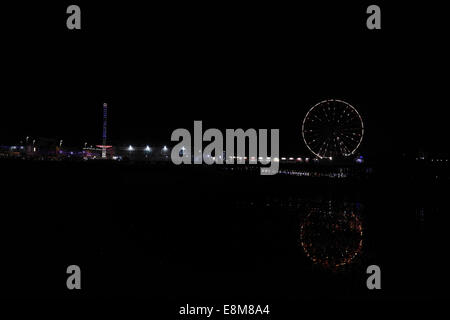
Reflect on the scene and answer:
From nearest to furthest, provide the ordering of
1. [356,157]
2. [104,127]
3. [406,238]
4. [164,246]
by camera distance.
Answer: [164,246]
[406,238]
[356,157]
[104,127]

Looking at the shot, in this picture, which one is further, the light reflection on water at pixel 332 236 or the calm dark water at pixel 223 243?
the light reflection on water at pixel 332 236

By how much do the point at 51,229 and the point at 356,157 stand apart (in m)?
39.5

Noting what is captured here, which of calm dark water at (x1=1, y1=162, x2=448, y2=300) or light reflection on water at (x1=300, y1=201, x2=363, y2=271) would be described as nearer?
calm dark water at (x1=1, y1=162, x2=448, y2=300)

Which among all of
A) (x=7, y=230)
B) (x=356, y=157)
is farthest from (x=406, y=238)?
(x=356, y=157)

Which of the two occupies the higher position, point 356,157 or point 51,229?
point 356,157

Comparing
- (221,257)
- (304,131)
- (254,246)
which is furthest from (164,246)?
(304,131)

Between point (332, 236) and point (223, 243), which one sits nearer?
point (223, 243)

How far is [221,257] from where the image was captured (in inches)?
293

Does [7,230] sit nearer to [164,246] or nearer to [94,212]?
[94,212]
